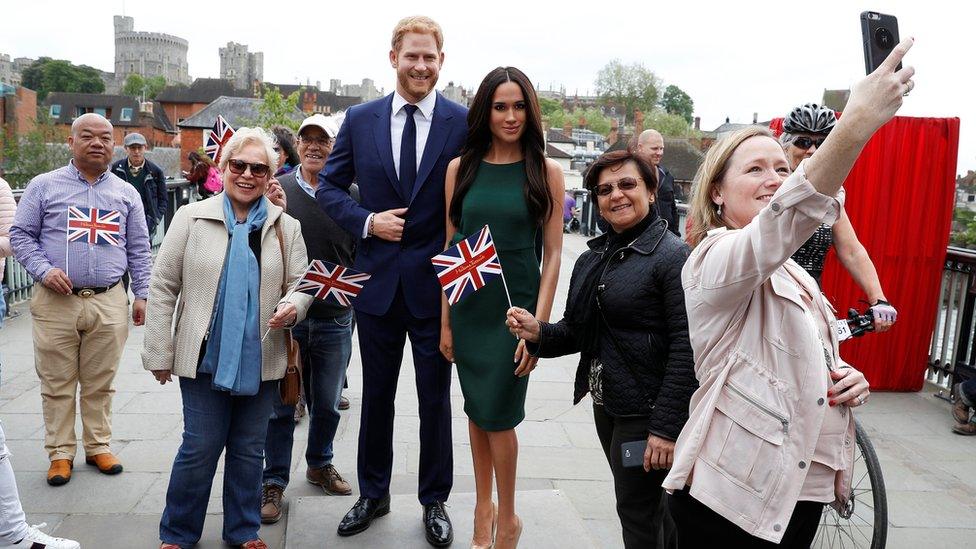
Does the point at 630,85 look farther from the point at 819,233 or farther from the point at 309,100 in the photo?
the point at 819,233

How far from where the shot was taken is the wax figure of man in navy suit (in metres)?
3.52

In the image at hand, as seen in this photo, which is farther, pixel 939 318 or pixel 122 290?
pixel 939 318

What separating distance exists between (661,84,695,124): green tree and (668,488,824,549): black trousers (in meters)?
114

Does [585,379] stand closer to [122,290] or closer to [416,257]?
[416,257]

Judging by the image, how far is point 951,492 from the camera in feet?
15.7

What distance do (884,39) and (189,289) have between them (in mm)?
2848

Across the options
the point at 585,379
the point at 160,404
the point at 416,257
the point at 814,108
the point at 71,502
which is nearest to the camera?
the point at 585,379

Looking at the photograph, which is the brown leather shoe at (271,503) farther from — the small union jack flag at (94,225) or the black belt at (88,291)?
the small union jack flag at (94,225)

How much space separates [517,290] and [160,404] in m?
3.96

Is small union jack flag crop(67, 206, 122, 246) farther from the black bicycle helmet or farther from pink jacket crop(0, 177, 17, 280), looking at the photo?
the black bicycle helmet

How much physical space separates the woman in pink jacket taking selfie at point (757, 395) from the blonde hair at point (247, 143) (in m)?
2.22

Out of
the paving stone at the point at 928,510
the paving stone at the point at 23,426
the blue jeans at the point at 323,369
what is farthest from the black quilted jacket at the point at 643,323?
the paving stone at the point at 23,426

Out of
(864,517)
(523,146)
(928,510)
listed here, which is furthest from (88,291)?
(928,510)

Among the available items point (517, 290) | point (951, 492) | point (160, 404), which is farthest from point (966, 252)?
point (160, 404)
